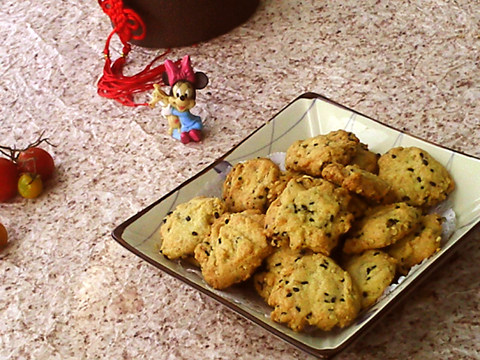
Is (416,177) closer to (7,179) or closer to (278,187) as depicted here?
(278,187)

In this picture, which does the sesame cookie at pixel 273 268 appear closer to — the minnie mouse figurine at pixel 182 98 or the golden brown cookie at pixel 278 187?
the golden brown cookie at pixel 278 187

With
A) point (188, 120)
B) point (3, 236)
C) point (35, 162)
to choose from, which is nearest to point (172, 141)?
point (188, 120)

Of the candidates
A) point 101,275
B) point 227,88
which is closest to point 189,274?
point 101,275

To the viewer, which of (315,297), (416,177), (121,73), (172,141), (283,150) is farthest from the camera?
(121,73)

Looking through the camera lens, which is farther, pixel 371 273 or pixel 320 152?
pixel 320 152

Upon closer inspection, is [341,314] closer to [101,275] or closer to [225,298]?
[225,298]

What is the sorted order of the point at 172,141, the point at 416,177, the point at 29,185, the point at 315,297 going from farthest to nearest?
1. the point at 172,141
2. the point at 29,185
3. the point at 416,177
4. the point at 315,297
